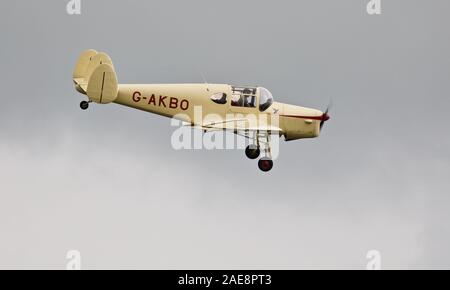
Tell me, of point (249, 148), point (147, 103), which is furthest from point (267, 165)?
point (147, 103)

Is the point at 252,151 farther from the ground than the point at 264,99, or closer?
closer

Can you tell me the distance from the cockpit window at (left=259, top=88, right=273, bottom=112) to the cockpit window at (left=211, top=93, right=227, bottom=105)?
1441 mm

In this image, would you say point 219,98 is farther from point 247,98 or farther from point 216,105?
point 247,98

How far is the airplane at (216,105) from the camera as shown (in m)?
54.9

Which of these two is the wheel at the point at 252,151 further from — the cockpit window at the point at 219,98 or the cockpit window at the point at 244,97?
the cockpit window at the point at 219,98

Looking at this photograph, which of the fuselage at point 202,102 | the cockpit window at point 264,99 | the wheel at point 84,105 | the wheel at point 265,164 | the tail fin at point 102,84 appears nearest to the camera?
the tail fin at point 102,84

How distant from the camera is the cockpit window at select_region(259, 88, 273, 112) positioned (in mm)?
56000

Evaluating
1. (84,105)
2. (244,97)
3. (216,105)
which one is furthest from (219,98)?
(84,105)

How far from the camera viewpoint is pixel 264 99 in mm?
56094

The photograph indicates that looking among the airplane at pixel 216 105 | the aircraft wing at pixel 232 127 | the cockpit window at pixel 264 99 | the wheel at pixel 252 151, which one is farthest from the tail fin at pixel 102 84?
the cockpit window at pixel 264 99

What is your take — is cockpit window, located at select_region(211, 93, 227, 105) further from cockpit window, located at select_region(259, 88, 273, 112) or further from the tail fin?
the tail fin

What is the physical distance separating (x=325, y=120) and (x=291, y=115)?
1.39 m

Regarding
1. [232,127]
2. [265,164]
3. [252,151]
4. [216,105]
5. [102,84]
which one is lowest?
[265,164]

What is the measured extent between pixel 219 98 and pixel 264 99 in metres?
1.81
